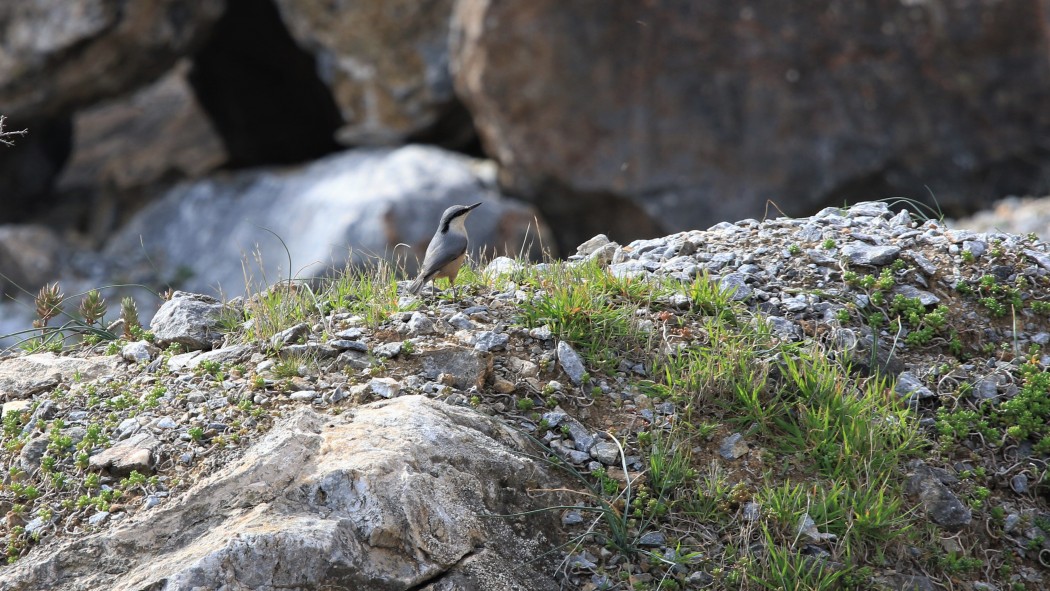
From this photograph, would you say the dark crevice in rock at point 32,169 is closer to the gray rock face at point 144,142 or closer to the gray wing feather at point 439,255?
the gray rock face at point 144,142

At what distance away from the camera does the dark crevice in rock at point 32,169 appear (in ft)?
48.5

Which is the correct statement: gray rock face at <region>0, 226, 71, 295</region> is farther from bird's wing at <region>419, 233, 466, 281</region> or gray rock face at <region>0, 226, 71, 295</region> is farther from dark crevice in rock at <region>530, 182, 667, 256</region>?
bird's wing at <region>419, 233, 466, 281</region>

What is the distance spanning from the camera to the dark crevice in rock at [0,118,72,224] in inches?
583

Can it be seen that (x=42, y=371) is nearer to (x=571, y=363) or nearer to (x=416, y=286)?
(x=416, y=286)

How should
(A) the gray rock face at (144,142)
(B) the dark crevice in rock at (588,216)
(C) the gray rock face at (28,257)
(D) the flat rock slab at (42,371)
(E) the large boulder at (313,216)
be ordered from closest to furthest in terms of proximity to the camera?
(D) the flat rock slab at (42,371), (E) the large boulder at (313,216), (B) the dark crevice in rock at (588,216), (C) the gray rock face at (28,257), (A) the gray rock face at (144,142)

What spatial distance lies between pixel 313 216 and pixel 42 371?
7.90 meters

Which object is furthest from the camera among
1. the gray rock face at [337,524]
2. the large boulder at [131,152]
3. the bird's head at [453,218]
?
the large boulder at [131,152]

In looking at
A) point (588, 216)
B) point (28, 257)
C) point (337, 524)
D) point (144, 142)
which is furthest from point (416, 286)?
point (144, 142)

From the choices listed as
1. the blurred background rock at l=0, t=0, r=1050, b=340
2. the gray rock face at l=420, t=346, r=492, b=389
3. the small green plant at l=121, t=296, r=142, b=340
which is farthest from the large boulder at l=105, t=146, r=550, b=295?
the gray rock face at l=420, t=346, r=492, b=389

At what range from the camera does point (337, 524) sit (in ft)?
12.2

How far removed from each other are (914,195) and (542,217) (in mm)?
4491

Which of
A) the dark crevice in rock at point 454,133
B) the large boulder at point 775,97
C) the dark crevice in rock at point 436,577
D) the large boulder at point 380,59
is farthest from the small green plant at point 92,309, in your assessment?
the dark crevice in rock at point 454,133

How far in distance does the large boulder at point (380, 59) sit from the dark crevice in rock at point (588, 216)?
221 centimetres

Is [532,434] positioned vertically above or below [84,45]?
below
